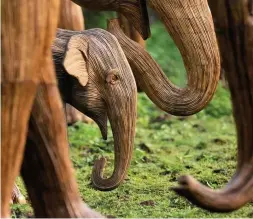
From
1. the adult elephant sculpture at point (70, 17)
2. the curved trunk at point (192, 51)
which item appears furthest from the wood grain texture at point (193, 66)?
the adult elephant sculpture at point (70, 17)

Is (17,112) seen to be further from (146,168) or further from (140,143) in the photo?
(140,143)

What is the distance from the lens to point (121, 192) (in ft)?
17.9

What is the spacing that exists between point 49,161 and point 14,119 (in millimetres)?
227

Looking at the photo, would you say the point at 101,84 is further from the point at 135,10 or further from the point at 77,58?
the point at 135,10

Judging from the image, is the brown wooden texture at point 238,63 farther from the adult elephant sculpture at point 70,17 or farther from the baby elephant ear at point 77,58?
the adult elephant sculpture at point 70,17

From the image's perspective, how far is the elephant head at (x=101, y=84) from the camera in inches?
196

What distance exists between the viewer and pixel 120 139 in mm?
4992

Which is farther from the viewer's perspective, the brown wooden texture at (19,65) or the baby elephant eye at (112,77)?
the baby elephant eye at (112,77)

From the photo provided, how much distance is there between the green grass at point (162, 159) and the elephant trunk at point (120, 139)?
0.39ft

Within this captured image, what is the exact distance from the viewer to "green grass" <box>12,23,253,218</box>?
4887 millimetres

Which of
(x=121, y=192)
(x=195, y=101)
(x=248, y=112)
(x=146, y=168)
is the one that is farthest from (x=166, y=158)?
(x=248, y=112)

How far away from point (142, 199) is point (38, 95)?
1840 mm

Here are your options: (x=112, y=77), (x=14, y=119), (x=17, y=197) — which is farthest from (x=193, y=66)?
(x=14, y=119)

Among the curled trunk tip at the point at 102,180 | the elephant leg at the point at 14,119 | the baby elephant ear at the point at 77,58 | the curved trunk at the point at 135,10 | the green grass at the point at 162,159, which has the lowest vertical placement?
the green grass at the point at 162,159
